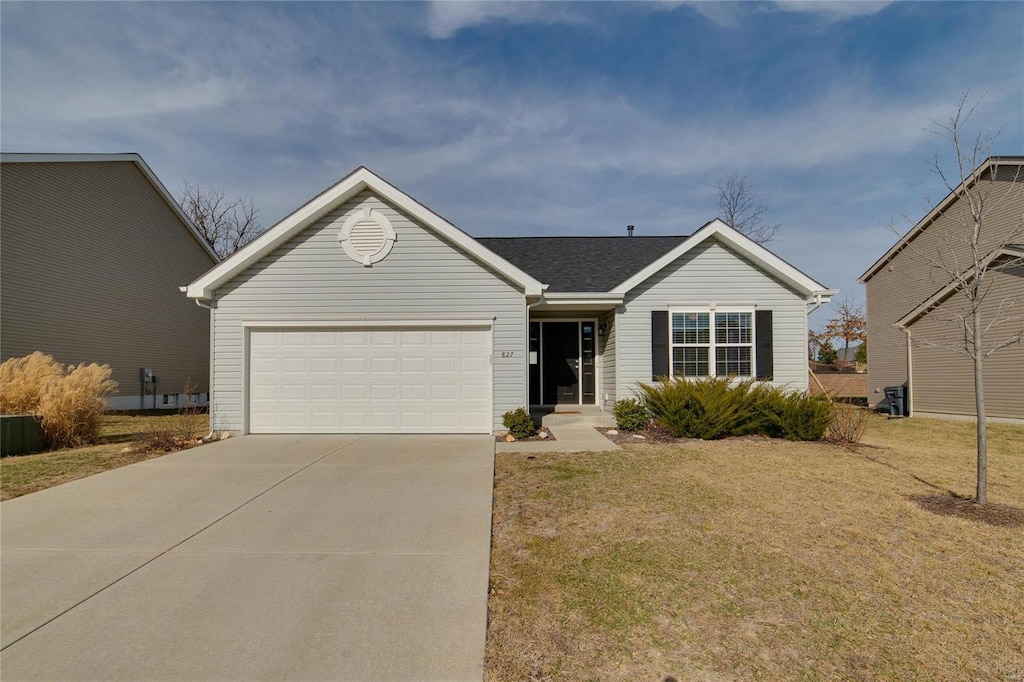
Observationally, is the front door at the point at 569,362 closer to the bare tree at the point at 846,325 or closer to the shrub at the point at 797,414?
the shrub at the point at 797,414

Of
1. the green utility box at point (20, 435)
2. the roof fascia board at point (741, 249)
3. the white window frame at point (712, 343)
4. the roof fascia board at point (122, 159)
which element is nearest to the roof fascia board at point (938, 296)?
the roof fascia board at point (741, 249)

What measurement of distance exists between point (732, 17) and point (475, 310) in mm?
8017

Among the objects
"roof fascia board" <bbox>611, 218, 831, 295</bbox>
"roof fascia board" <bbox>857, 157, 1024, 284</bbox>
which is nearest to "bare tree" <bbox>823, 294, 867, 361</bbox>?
"roof fascia board" <bbox>857, 157, 1024, 284</bbox>

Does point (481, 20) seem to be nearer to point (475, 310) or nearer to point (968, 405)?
point (475, 310)

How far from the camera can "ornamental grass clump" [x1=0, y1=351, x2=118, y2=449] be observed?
9964 mm

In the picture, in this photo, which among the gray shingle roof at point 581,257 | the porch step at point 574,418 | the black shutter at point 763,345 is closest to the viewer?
the porch step at point 574,418

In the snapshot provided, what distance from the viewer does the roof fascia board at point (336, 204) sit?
35.4 feet

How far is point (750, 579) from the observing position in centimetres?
402

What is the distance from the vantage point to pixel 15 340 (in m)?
14.7

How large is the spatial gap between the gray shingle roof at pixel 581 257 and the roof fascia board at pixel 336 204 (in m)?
1.98

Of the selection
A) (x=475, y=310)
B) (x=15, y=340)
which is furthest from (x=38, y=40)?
(x=475, y=310)

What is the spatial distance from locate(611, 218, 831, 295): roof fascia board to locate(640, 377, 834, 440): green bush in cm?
255

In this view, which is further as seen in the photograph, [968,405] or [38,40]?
[968,405]

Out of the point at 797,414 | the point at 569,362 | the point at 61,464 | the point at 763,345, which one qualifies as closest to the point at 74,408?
the point at 61,464
